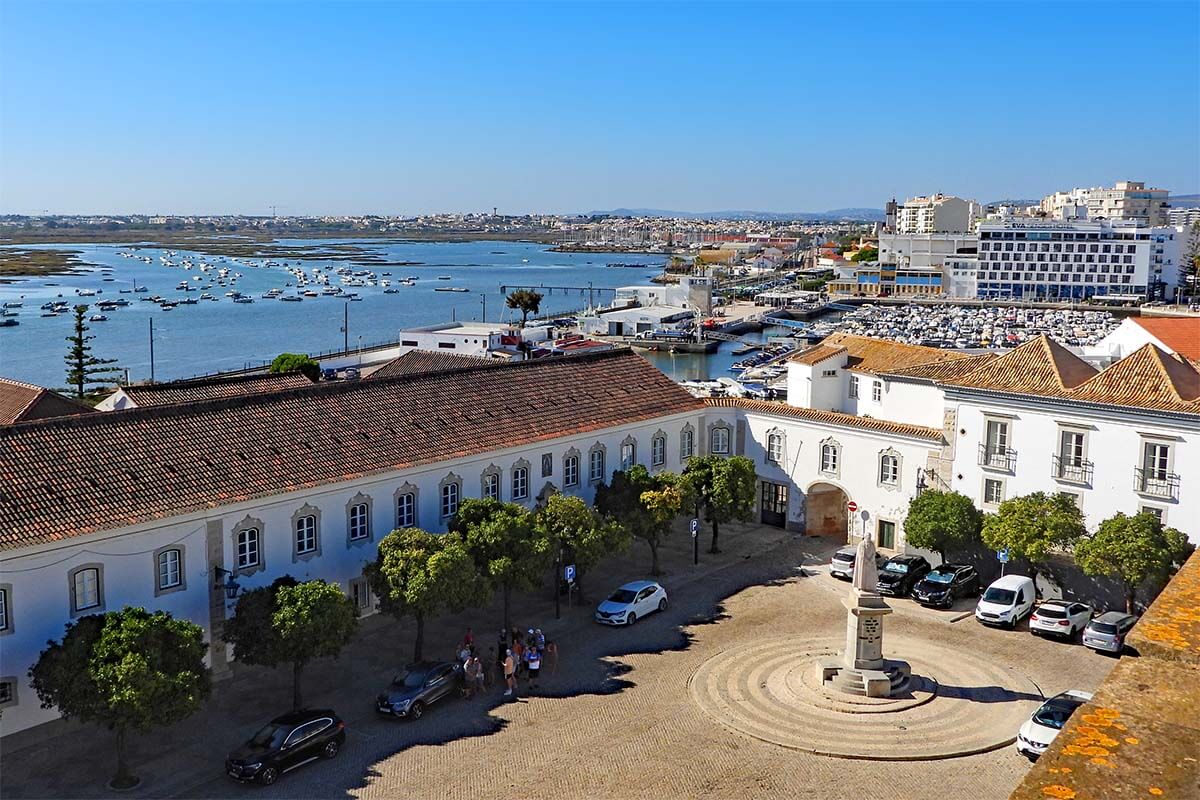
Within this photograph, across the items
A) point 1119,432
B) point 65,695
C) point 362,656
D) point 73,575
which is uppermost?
point 1119,432

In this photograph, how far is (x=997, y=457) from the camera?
35.6 metres

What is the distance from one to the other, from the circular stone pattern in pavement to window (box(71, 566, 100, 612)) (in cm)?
1416

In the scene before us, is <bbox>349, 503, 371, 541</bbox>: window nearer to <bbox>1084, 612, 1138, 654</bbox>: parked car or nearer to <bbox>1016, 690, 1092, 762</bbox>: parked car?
<bbox>1016, 690, 1092, 762</bbox>: parked car

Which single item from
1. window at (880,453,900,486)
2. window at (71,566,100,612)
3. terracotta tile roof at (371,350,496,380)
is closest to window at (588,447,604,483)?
window at (880,453,900,486)

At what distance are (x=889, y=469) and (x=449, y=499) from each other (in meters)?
16.3

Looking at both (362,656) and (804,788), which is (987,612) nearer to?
(804,788)

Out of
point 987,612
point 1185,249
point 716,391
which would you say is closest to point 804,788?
point 987,612

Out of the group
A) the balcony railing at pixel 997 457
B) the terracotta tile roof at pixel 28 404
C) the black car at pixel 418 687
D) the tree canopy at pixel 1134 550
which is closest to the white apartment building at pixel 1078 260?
the balcony railing at pixel 997 457

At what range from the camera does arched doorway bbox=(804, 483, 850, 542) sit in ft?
136

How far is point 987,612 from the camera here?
3145cm

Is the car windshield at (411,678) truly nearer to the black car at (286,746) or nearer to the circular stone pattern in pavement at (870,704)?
the black car at (286,746)

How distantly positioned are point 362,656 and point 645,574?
1109 cm

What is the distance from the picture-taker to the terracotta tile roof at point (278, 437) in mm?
24781

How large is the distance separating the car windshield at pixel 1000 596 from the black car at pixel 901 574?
283 centimetres
